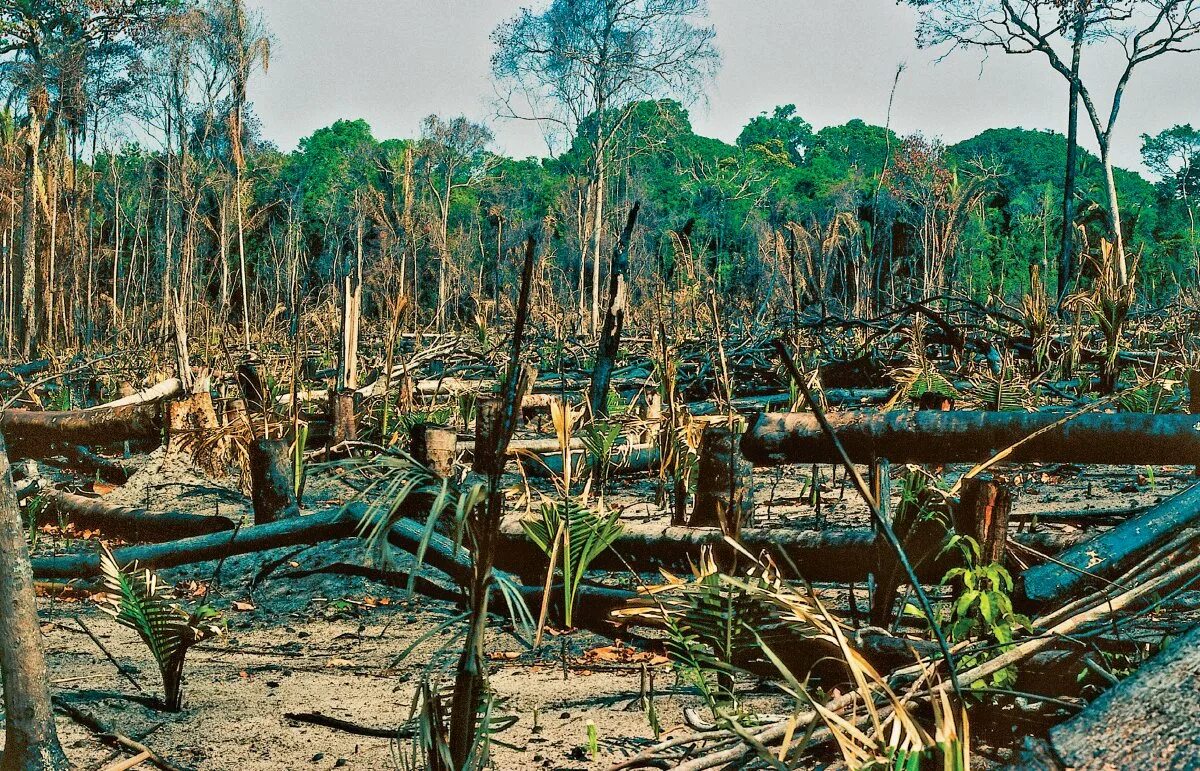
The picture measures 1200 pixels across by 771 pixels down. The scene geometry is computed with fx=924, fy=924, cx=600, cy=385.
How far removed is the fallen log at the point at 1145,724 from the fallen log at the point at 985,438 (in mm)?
1898

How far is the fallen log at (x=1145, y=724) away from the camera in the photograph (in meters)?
1.27

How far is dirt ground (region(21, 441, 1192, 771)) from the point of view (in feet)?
6.74

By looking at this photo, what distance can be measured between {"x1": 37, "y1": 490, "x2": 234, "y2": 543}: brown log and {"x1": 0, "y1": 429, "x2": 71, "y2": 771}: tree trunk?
226 centimetres

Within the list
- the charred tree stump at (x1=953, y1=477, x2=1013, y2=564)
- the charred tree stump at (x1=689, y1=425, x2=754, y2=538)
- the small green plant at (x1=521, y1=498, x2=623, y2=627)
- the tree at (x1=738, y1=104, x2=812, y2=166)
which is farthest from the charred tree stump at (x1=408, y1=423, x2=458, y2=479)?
the tree at (x1=738, y1=104, x2=812, y2=166)

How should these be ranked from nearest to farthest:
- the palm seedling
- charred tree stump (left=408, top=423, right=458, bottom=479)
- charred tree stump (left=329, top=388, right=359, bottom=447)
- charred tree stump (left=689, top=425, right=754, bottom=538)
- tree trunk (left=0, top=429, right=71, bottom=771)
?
tree trunk (left=0, top=429, right=71, bottom=771)
the palm seedling
charred tree stump (left=689, top=425, right=754, bottom=538)
charred tree stump (left=408, top=423, right=458, bottom=479)
charred tree stump (left=329, top=388, right=359, bottom=447)

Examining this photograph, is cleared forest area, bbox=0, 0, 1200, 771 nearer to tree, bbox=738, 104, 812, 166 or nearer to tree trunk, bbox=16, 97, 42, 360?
tree trunk, bbox=16, 97, 42, 360

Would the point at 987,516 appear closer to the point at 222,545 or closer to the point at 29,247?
the point at 222,545

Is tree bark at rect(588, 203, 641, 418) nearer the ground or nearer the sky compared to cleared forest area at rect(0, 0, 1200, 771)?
nearer the sky

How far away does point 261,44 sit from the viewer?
56.0 ft

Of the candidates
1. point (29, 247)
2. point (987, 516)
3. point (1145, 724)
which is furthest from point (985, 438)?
point (29, 247)

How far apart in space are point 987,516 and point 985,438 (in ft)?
4.41

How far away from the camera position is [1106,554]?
2293 mm

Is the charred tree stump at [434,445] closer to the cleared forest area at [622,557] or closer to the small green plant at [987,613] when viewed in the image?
the cleared forest area at [622,557]

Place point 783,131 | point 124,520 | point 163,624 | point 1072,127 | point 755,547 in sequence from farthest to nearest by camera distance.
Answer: point 783,131 → point 1072,127 → point 124,520 → point 755,547 → point 163,624
